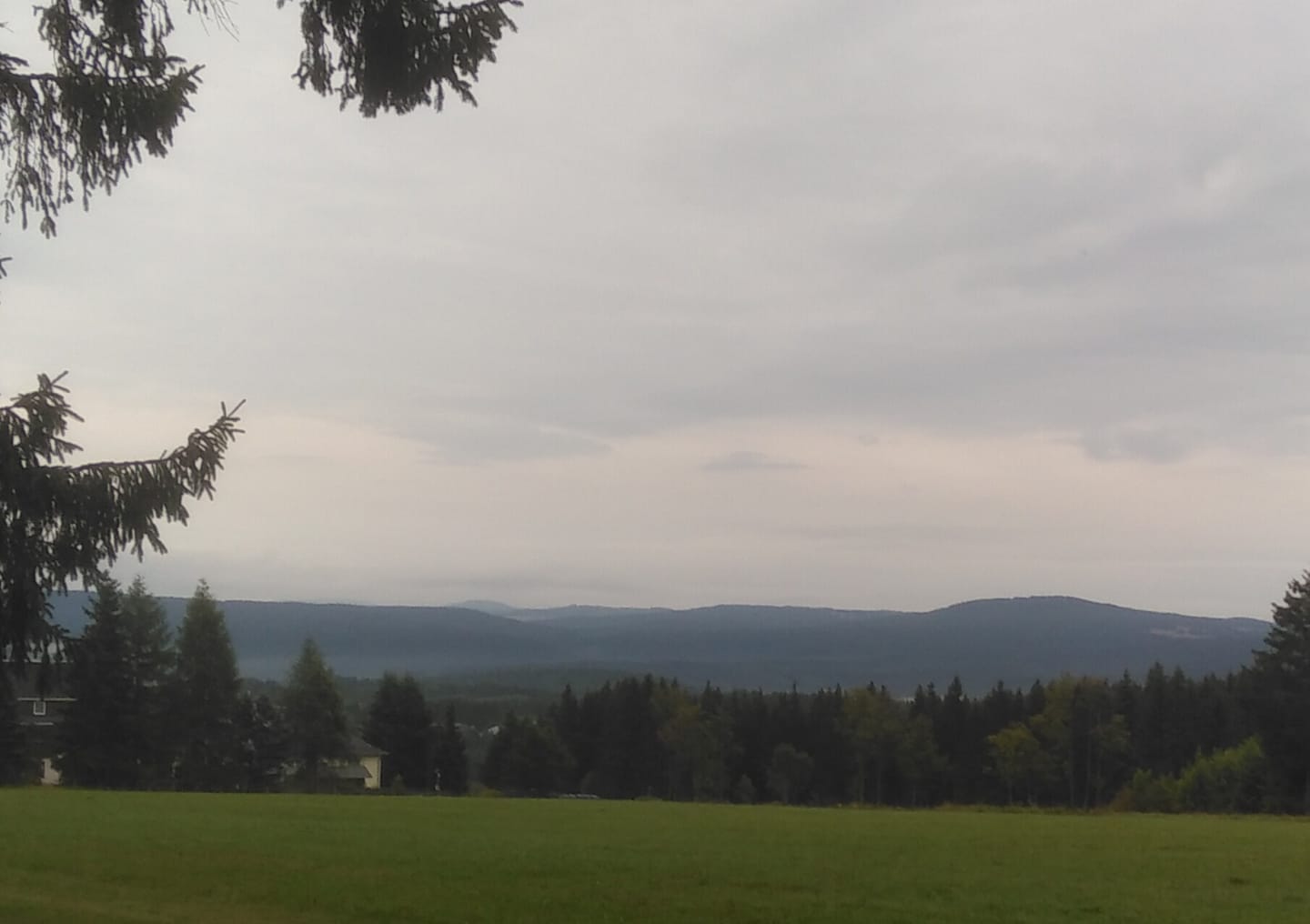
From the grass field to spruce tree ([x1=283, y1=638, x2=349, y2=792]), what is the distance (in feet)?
131

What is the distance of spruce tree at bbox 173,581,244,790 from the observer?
228ft

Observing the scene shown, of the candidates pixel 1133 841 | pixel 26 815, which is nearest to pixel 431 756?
pixel 26 815

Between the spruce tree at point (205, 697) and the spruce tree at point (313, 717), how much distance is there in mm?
3434

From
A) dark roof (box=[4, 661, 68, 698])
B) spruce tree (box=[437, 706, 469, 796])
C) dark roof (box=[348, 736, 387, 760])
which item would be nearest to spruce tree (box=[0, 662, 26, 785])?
dark roof (box=[348, 736, 387, 760])

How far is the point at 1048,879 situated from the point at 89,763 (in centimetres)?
5723

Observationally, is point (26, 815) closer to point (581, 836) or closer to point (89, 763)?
point (581, 836)

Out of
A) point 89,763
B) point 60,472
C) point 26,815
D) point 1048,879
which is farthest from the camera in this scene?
point 89,763

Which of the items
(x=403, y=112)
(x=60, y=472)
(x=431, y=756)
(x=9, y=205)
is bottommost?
(x=431, y=756)

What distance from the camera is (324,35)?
1004cm

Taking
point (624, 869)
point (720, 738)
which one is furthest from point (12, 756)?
point (624, 869)

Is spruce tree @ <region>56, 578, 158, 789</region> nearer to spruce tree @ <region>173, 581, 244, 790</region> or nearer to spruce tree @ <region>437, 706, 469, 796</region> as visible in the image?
spruce tree @ <region>173, 581, 244, 790</region>

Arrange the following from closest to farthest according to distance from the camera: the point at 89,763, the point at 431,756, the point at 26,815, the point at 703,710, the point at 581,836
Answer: the point at 581,836 → the point at 26,815 → the point at 89,763 → the point at 431,756 → the point at 703,710

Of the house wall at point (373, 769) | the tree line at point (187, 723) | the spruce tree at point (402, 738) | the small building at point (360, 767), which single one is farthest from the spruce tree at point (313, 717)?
the spruce tree at point (402, 738)

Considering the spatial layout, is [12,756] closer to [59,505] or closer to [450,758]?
[450,758]
